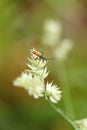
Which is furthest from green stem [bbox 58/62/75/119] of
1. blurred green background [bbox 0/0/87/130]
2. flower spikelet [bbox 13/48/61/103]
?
flower spikelet [bbox 13/48/61/103]

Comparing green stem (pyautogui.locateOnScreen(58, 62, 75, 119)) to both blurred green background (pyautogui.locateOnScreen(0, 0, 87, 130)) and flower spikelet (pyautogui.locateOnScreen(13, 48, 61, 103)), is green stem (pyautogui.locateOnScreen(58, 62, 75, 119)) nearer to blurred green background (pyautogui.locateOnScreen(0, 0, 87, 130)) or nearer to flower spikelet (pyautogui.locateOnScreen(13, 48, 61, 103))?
blurred green background (pyautogui.locateOnScreen(0, 0, 87, 130))

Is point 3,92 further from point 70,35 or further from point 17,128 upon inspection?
point 70,35

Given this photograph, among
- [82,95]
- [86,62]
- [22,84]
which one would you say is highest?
[86,62]

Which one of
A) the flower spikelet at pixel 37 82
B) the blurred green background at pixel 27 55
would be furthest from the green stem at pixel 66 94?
the flower spikelet at pixel 37 82

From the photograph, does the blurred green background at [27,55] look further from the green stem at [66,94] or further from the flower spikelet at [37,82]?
the flower spikelet at [37,82]

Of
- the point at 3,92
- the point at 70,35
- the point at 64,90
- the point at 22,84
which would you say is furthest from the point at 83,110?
the point at 22,84

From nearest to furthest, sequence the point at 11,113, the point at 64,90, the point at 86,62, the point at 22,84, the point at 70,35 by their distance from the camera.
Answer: the point at 22,84 < the point at 64,90 < the point at 11,113 < the point at 86,62 < the point at 70,35

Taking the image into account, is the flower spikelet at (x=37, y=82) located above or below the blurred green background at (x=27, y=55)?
below

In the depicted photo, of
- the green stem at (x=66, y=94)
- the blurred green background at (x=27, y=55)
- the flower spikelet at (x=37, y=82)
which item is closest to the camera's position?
the flower spikelet at (x=37, y=82)

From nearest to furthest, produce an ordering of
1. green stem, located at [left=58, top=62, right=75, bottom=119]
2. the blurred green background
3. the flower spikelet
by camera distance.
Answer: the flower spikelet, green stem, located at [left=58, top=62, right=75, bottom=119], the blurred green background
